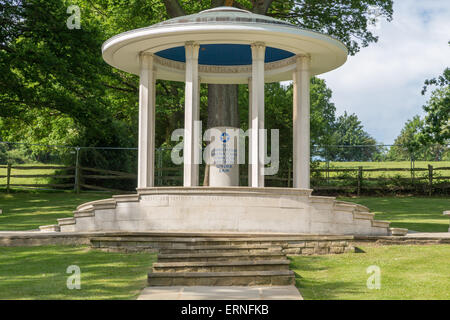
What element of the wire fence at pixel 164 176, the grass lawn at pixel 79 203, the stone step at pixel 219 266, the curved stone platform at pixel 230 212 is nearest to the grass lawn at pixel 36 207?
the grass lawn at pixel 79 203

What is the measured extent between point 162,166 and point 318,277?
21464mm

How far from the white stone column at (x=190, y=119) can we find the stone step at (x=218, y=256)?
3581mm

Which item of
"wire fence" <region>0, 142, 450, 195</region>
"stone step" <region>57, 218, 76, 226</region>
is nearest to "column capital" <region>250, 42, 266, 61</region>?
"stone step" <region>57, 218, 76, 226</region>

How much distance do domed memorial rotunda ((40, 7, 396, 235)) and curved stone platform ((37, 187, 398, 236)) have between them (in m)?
0.02

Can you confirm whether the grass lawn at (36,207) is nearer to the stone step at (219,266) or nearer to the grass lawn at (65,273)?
the grass lawn at (65,273)

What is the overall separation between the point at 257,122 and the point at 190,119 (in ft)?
5.39

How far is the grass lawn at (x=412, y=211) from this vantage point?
1713cm

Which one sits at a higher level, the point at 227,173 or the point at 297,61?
the point at 297,61

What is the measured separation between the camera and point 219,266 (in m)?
8.95

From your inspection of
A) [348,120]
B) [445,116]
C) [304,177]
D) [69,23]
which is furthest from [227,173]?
[348,120]

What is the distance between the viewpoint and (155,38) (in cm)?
1361

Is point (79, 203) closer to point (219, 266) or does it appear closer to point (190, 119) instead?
point (190, 119)

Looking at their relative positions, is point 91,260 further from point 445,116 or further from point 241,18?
point 445,116

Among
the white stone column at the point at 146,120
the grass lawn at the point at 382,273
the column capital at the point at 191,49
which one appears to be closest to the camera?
the grass lawn at the point at 382,273
